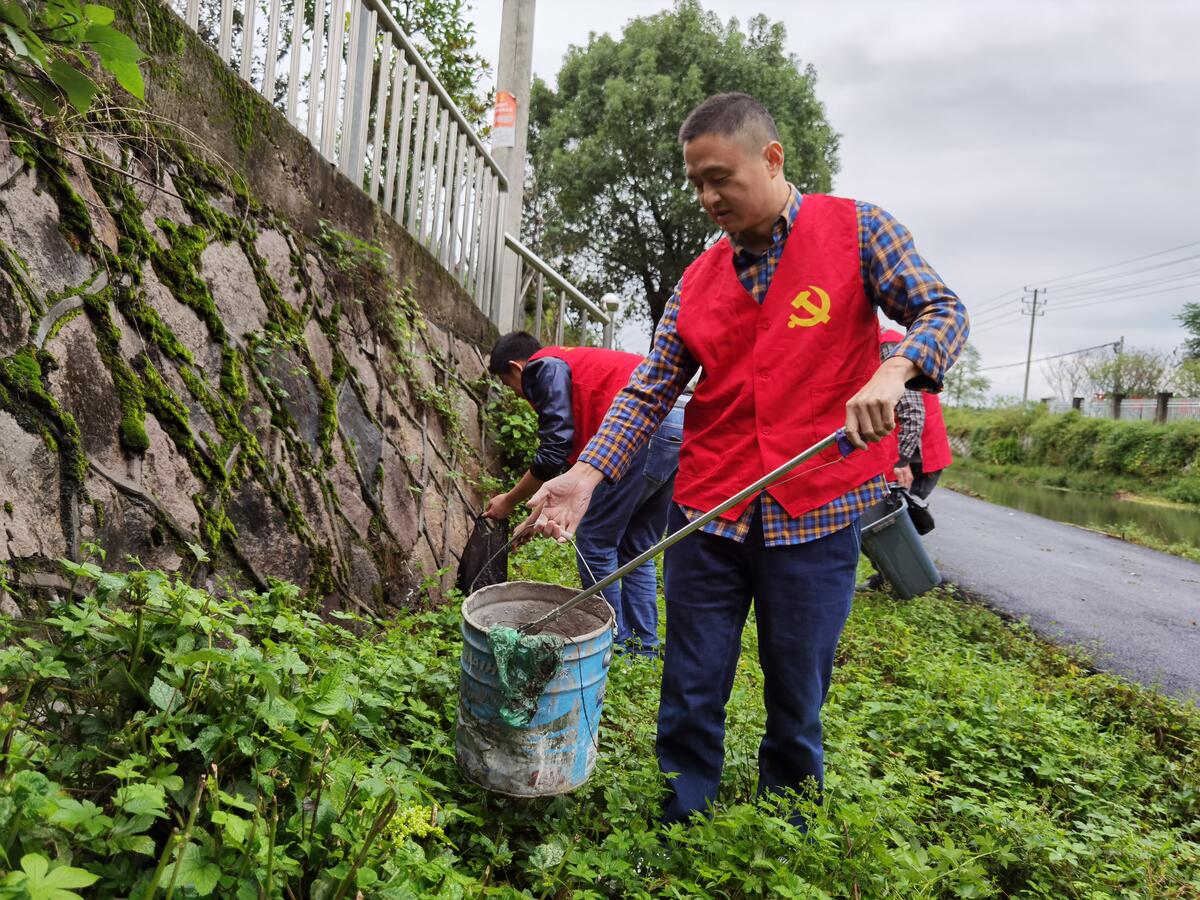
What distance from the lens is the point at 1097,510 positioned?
55.1 ft

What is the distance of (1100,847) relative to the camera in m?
2.48

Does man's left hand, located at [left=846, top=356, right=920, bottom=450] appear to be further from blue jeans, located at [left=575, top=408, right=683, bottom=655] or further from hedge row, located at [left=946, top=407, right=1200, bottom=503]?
hedge row, located at [left=946, top=407, right=1200, bottom=503]

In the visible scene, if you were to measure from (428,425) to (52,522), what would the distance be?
8.46ft

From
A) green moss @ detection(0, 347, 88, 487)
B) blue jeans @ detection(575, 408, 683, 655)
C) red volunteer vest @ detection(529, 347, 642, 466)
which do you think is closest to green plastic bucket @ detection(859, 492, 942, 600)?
blue jeans @ detection(575, 408, 683, 655)

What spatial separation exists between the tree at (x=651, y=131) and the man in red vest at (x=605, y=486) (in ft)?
55.4

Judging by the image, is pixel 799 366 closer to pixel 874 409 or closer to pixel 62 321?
pixel 874 409

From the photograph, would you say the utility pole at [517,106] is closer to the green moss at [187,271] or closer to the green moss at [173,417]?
the green moss at [187,271]

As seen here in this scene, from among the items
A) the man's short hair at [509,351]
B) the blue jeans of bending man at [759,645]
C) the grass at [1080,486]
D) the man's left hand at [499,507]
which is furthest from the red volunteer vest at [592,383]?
the grass at [1080,486]

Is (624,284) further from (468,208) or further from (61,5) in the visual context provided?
(61,5)

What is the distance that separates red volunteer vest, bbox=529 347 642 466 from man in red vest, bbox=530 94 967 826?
1592 millimetres

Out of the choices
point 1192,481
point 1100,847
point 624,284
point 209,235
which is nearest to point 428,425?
point 209,235

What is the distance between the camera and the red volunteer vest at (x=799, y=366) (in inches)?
82.2

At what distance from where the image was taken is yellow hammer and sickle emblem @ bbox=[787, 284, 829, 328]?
209 centimetres

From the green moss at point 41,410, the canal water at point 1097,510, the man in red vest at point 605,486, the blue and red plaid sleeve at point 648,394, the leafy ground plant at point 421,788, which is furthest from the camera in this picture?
the canal water at point 1097,510
